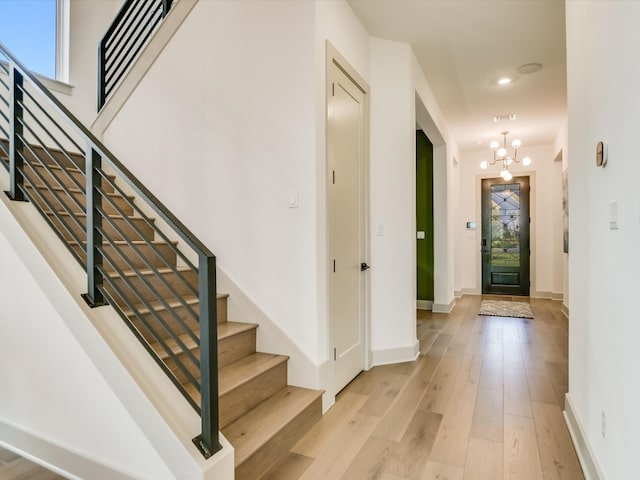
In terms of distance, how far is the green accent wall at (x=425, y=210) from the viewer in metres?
6.36

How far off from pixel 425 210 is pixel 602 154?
15.9 ft

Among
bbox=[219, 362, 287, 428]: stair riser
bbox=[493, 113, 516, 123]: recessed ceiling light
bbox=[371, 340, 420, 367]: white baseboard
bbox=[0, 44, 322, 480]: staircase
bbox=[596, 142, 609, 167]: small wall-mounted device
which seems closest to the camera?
bbox=[596, 142, 609, 167]: small wall-mounted device

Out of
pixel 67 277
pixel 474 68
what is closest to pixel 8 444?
pixel 67 277

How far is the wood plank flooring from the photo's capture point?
6.44 ft

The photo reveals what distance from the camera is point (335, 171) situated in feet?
9.44

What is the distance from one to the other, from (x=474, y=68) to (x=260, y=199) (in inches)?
121

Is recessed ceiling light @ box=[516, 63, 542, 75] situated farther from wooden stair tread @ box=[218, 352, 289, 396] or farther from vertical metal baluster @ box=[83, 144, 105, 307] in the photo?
vertical metal baluster @ box=[83, 144, 105, 307]

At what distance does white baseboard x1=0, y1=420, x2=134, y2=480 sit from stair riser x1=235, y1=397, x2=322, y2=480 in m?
0.50

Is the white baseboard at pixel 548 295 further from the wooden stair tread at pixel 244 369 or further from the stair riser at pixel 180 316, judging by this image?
the stair riser at pixel 180 316

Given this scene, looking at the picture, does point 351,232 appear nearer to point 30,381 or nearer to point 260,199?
point 260,199

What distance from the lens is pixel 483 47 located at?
381 cm

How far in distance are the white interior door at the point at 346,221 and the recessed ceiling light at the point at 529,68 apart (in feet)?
6.72

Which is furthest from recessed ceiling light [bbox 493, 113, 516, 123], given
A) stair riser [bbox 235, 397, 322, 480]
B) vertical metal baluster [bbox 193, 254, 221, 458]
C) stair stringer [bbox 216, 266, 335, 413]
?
vertical metal baluster [bbox 193, 254, 221, 458]

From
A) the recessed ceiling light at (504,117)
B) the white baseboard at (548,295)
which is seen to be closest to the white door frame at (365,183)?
the recessed ceiling light at (504,117)
